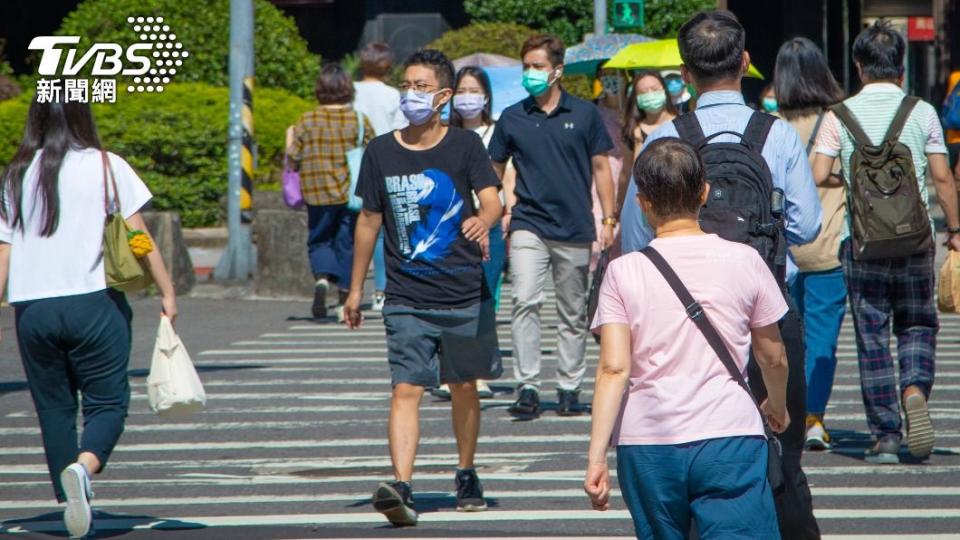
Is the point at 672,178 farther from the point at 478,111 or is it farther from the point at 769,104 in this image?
the point at 769,104

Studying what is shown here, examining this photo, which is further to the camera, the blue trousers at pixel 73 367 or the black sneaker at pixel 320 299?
the black sneaker at pixel 320 299

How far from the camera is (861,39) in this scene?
8.45 meters

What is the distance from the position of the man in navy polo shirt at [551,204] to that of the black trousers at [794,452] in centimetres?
415

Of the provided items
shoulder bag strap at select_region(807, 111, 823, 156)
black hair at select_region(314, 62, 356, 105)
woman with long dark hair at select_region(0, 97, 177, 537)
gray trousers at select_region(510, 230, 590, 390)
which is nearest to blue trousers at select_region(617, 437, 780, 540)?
woman with long dark hair at select_region(0, 97, 177, 537)

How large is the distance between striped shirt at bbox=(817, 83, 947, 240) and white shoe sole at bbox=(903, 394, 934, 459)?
908 mm

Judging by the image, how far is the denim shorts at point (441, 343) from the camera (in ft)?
24.6

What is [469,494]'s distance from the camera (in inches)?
297

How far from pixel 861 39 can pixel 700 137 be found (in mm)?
2876

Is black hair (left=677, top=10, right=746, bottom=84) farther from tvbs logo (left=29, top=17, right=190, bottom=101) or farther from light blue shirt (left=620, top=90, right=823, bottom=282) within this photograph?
tvbs logo (left=29, top=17, right=190, bottom=101)

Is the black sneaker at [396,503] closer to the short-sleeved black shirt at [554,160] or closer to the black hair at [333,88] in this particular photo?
the short-sleeved black shirt at [554,160]

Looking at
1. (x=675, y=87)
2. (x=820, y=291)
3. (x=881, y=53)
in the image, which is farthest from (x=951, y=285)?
(x=675, y=87)

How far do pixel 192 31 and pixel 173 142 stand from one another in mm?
4333

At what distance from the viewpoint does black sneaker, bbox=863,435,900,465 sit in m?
8.57

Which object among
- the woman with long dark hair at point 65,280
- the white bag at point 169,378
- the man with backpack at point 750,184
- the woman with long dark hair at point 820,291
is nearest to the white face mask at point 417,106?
the woman with long dark hair at point 65,280
